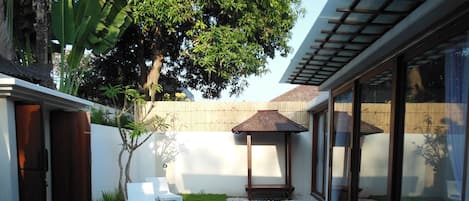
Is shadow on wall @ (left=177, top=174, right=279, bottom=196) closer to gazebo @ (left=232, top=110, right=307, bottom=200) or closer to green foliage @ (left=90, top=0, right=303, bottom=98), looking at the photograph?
gazebo @ (left=232, top=110, right=307, bottom=200)

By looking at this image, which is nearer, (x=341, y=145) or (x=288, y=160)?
(x=341, y=145)

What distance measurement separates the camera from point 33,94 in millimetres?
3500

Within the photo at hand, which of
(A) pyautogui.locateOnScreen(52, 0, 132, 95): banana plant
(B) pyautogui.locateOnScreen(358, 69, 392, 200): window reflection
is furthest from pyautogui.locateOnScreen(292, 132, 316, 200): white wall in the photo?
(A) pyautogui.locateOnScreen(52, 0, 132, 95): banana plant

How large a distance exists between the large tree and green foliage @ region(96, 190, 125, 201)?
286 cm

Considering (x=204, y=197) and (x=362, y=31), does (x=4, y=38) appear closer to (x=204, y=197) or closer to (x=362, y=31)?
(x=362, y=31)

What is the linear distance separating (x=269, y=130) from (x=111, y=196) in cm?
356

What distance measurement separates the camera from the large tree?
701cm

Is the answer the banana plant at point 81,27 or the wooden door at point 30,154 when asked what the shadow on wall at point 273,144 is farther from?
the wooden door at point 30,154

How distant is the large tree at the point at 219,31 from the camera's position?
7008mm

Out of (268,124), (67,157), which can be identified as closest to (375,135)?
(67,157)

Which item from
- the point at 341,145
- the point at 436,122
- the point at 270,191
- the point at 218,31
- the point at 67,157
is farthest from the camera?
the point at 270,191

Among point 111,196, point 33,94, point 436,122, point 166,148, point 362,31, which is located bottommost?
point 111,196

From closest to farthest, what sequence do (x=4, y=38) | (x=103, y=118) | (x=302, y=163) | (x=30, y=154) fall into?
(x=30, y=154) → (x=4, y=38) → (x=103, y=118) → (x=302, y=163)

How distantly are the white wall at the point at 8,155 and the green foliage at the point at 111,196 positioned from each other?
2.32 meters
